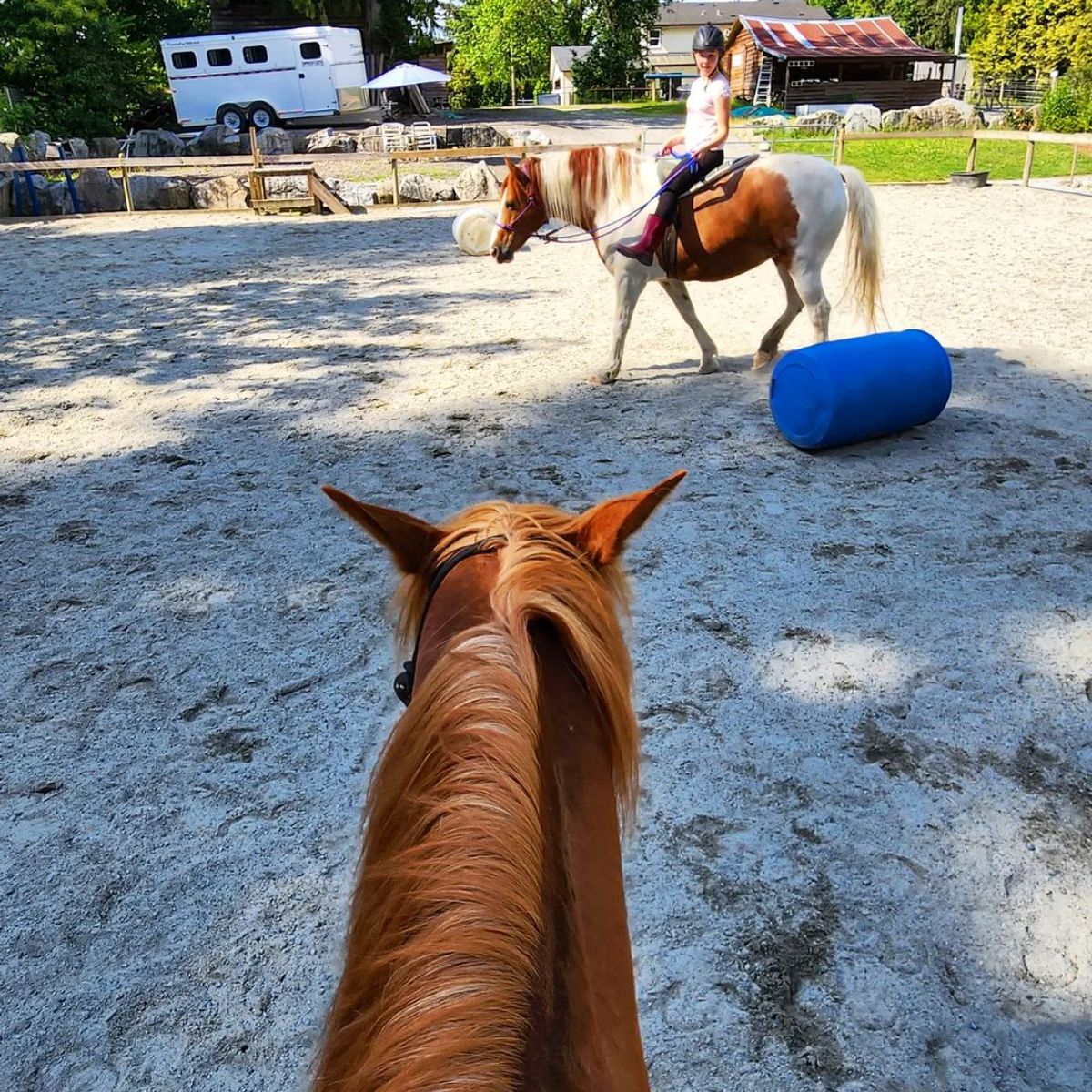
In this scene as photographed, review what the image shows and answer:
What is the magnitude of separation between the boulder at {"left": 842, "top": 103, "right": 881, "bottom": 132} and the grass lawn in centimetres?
292

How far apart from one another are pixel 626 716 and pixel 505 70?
60695 millimetres

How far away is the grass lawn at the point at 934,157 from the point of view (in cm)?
1625

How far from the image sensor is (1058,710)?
2.84 meters

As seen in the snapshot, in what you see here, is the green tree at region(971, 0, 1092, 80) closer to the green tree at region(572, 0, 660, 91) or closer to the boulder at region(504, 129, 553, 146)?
the boulder at region(504, 129, 553, 146)

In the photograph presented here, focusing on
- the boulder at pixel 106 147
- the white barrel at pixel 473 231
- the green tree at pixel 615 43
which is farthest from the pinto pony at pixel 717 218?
Result: the green tree at pixel 615 43

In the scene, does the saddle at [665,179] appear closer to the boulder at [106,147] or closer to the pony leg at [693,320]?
the pony leg at [693,320]

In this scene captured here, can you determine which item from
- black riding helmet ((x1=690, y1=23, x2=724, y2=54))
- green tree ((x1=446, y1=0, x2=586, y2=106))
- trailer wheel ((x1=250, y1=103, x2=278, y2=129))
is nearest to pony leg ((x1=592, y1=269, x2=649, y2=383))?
black riding helmet ((x1=690, y1=23, x2=724, y2=54))

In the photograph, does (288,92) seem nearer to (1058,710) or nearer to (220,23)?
(220,23)

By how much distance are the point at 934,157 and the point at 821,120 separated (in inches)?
432

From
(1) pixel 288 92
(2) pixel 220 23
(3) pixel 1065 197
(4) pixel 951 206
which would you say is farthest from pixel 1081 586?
(2) pixel 220 23

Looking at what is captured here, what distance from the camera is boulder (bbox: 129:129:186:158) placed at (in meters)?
21.1

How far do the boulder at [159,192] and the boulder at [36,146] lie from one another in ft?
13.4

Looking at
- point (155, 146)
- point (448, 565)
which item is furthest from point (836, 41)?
point (448, 565)

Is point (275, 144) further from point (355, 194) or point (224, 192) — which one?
point (355, 194)
